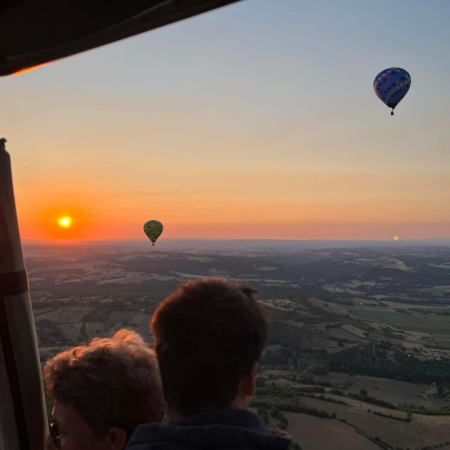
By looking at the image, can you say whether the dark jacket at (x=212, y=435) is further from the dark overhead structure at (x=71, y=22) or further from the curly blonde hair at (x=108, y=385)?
the dark overhead structure at (x=71, y=22)

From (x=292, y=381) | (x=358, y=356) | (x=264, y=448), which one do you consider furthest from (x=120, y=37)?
(x=358, y=356)

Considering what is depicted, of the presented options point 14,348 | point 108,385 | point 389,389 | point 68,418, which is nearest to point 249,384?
point 108,385

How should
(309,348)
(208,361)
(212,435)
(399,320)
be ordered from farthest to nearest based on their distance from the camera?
(399,320), (309,348), (208,361), (212,435)

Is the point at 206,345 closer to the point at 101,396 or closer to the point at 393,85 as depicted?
the point at 101,396

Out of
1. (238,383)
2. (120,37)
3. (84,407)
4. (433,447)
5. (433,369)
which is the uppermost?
(120,37)

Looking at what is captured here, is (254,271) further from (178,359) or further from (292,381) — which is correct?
(178,359)
